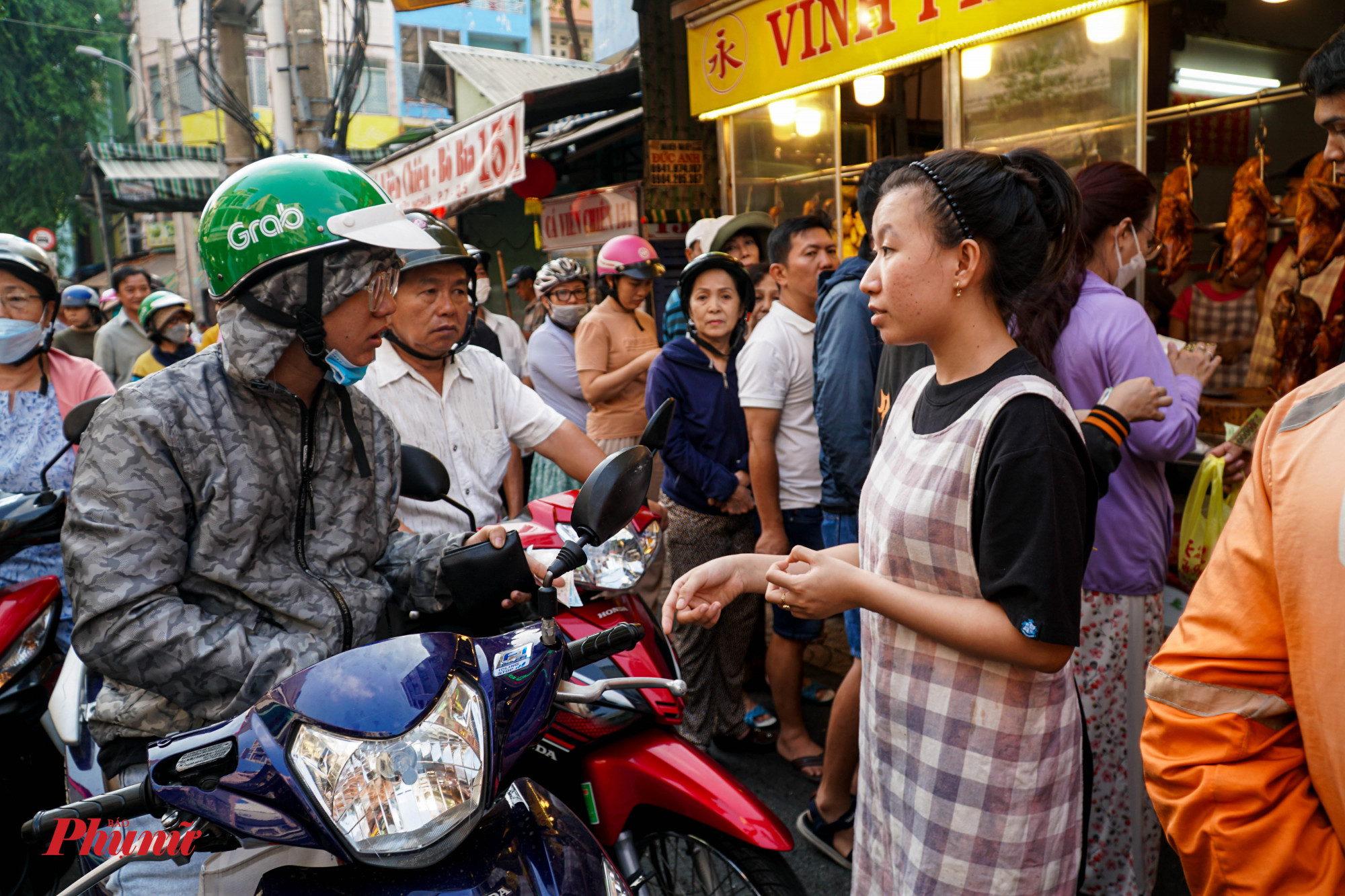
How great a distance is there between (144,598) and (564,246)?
30.5 feet

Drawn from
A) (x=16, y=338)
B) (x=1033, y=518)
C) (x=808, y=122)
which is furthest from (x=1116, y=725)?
(x=808, y=122)

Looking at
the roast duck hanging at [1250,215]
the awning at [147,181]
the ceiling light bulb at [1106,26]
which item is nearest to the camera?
the ceiling light bulb at [1106,26]

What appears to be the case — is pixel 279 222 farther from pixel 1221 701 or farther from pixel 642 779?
pixel 1221 701

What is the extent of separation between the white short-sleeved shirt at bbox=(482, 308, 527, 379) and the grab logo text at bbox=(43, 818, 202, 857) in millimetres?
5494

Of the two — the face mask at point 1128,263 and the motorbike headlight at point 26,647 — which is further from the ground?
the face mask at point 1128,263

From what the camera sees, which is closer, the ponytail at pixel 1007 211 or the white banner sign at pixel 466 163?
the ponytail at pixel 1007 211

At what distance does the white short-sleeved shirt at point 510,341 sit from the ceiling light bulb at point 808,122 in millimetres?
2706

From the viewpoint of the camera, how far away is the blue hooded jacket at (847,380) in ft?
10.8

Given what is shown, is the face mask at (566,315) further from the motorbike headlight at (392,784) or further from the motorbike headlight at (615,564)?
the motorbike headlight at (392,784)

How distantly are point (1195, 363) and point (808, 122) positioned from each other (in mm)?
4786

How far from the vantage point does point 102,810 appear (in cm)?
111

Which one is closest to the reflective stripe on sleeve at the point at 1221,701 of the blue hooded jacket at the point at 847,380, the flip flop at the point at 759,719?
the blue hooded jacket at the point at 847,380

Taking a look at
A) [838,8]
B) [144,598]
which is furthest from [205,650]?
[838,8]

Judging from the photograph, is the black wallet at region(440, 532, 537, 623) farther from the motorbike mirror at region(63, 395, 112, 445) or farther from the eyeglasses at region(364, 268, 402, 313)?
the motorbike mirror at region(63, 395, 112, 445)
